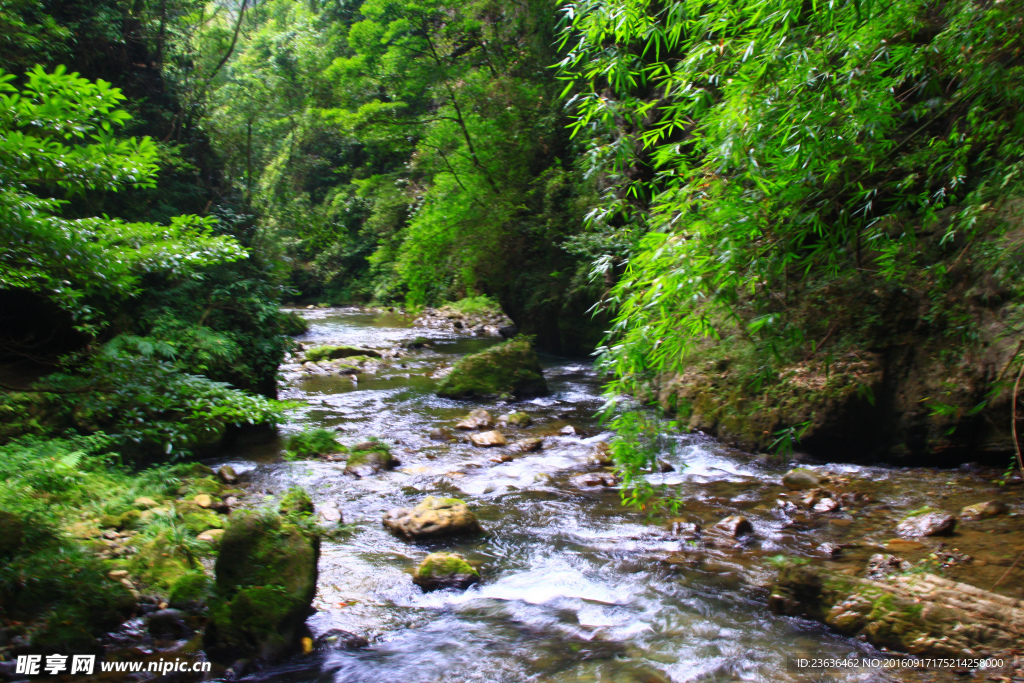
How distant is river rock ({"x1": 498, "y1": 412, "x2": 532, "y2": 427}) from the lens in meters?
9.71

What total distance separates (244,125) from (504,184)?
6.44 meters

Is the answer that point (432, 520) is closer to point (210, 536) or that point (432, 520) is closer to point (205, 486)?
point (210, 536)

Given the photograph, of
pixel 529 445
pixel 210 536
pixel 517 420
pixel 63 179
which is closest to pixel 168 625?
pixel 210 536

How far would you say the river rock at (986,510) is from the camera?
16.1ft

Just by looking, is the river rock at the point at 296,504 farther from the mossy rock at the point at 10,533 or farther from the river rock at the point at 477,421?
the river rock at the point at 477,421

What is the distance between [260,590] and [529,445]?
16.9 ft

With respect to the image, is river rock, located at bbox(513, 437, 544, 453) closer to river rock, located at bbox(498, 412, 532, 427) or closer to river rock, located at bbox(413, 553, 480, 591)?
river rock, located at bbox(498, 412, 532, 427)

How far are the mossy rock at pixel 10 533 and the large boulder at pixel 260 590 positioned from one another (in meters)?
1.27

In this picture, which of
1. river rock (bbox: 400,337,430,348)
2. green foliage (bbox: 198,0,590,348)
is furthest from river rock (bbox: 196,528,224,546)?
river rock (bbox: 400,337,430,348)

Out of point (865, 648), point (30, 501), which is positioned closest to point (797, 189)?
point (865, 648)

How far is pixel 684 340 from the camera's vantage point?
9.04 ft


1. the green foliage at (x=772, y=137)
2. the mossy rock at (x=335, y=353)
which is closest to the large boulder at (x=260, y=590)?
the green foliage at (x=772, y=137)

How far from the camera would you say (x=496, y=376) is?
38.8ft

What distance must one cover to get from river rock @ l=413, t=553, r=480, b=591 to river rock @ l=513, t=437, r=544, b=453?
3.54 meters
